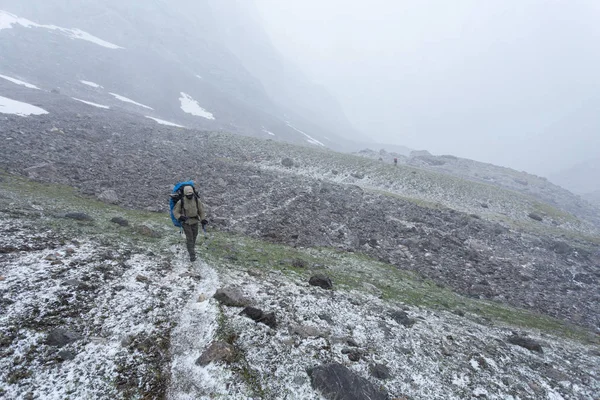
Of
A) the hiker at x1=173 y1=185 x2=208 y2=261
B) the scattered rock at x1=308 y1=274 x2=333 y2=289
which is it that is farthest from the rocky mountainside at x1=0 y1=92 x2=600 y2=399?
the hiker at x1=173 y1=185 x2=208 y2=261

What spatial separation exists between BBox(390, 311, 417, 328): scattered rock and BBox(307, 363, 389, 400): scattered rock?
3321mm

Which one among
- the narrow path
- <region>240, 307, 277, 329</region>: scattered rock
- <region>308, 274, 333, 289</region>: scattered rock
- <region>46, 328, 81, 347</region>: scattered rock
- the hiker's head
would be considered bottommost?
<region>46, 328, 81, 347</region>: scattered rock

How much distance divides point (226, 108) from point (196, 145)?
240ft

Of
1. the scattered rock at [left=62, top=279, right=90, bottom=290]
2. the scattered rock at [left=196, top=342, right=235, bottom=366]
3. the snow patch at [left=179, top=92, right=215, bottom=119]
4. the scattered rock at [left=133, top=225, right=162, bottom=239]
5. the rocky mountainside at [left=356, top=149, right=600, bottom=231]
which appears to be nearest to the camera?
the scattered rock at [left=196, top=342, right=235, bottom=366]

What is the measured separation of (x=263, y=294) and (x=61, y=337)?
5.34m

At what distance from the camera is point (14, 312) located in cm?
656

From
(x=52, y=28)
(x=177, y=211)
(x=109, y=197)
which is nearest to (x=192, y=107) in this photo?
(x=52, y=28)

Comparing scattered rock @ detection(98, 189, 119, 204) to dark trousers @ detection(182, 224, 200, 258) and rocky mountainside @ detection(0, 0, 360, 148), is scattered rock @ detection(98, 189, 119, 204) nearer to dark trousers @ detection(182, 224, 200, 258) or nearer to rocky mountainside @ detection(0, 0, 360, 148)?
dark trousers @ detection(182, 224, 200, 258)

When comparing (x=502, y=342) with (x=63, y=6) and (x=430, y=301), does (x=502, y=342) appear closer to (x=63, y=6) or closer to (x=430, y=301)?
(x=430, y=301)

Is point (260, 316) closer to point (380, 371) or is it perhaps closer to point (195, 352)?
point (195, 352)

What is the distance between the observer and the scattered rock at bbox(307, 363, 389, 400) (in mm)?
6512

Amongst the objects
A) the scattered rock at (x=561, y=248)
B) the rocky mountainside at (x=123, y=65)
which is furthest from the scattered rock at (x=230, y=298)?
the rocky mountainside at (x=123, y=65)

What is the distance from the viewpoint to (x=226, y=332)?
7.67m

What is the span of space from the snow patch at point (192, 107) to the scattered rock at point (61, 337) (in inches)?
3359
